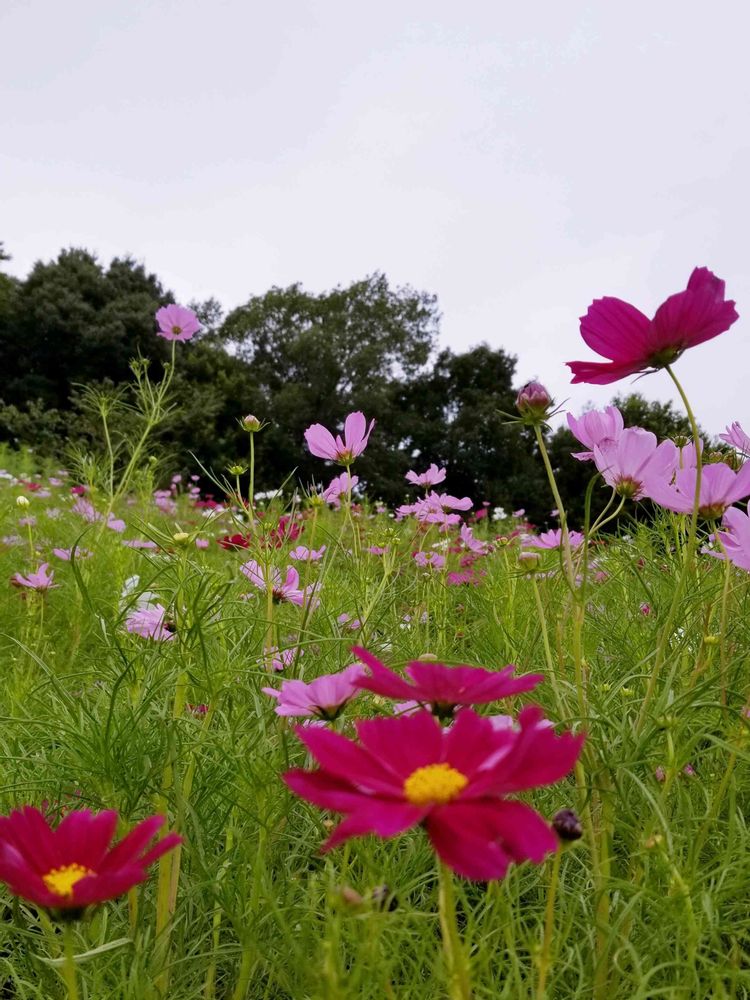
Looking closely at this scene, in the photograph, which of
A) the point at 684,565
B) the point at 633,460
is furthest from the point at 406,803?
the point at 633,460

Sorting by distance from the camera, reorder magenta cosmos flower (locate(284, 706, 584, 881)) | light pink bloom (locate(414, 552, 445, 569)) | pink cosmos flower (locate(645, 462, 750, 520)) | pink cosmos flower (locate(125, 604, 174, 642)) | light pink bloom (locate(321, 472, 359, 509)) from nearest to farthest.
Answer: magenta cosmos flower (locate(284, 706, 584, 881)) → pink cosmos flower (locate(645, 462, 750, 520)) → pink cosmos flower (locate(125, 604, 174, 642)) → light pink bloom (locate(321, 472, 359, 509)) → light pink bloom (locate(414, 552, 445, 569))

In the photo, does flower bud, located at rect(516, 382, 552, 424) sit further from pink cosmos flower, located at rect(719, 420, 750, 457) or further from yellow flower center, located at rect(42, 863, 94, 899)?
yellow flower center, located at rect(42, 863, 94, 899)

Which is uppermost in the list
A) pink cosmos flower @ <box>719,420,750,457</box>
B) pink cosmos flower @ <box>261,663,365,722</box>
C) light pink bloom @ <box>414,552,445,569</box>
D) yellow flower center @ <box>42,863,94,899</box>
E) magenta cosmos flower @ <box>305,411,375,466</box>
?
pink cosmos flower @ <box>719,420,750,457</box>

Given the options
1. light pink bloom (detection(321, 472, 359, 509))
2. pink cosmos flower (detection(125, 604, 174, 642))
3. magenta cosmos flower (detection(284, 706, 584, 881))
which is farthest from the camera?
light pink bloom (detection(321, 472, 359, 509))

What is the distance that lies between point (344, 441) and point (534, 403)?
451mm

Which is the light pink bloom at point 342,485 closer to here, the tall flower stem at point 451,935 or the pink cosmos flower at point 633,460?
the pink cosmos flower at point 633,460

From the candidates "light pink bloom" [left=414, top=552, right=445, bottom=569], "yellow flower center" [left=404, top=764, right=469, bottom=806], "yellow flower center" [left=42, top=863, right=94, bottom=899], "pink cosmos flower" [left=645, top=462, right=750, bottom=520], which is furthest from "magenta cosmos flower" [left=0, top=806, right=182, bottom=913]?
"light pink bloom" [left=414, top=552, right=445, bottom=569]

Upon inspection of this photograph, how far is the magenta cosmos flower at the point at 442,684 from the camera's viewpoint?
341 millimetres

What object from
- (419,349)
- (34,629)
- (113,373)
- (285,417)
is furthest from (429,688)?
(419,349)

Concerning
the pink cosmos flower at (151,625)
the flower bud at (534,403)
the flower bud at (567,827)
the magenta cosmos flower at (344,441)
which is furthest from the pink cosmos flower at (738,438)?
the pink cosmos flower at (151,625)

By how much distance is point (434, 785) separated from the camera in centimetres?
30

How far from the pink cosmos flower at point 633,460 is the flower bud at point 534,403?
0.27 ft

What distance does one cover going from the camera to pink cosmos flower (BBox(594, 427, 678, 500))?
63cm

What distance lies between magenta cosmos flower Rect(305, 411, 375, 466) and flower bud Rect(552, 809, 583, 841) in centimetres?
64
